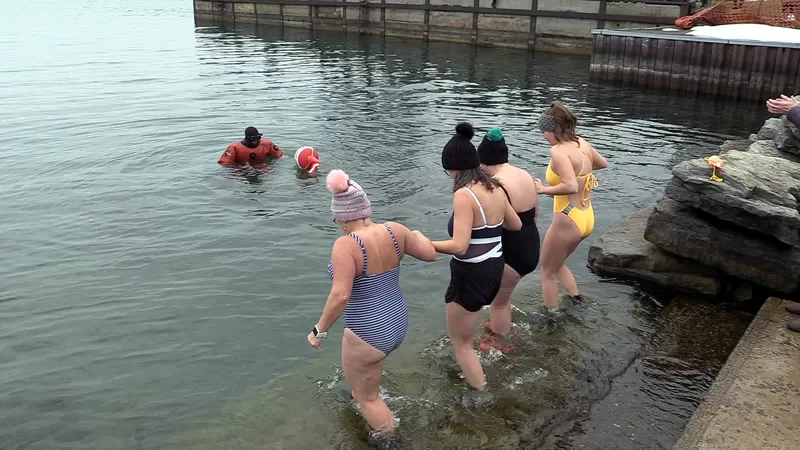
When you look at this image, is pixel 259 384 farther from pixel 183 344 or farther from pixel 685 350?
pixel 685 350

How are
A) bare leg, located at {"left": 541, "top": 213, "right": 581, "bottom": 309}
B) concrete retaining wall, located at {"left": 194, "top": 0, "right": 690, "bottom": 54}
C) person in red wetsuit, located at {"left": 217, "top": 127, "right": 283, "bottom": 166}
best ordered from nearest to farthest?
bare leg, located at {"left": 541, "top": 213, "right": 581, "bottom": 309} → person in red wetsuit, located at {"left": 217, "top": 127, "right": 283, "bottom": 166} → concrete retaining wall, located at {"left": 194, "top": 0, "right": 690, "bottom": 54}

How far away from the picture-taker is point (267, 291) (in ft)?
29.1

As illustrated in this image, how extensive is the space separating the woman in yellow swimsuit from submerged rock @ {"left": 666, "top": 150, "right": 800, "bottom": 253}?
113cm

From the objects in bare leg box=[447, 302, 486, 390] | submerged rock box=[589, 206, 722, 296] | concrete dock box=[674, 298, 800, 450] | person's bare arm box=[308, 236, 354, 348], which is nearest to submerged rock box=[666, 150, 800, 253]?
submerged rock box=[589, 206, 722, 296]

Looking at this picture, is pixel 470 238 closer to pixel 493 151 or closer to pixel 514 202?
pixel 514 202

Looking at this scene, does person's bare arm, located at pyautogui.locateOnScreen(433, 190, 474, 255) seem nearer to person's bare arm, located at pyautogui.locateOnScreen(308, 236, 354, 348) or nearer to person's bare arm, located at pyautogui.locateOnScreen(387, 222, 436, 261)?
person's bare arm, located at pyautogui.locateOnScreen(387, 222, 436, 261)

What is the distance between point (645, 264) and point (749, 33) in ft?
71.0

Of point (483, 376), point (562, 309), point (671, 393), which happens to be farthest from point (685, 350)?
point (483, 376)

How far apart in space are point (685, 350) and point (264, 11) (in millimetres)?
48623

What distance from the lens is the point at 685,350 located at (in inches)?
271

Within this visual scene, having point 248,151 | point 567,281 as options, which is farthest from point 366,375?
point 248,151

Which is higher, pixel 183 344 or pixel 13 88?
pixel 13 88

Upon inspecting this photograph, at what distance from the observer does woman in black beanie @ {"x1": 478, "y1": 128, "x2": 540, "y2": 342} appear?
6145 mm

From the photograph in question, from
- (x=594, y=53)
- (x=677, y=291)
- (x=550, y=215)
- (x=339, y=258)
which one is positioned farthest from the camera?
(x=594, y=53)
